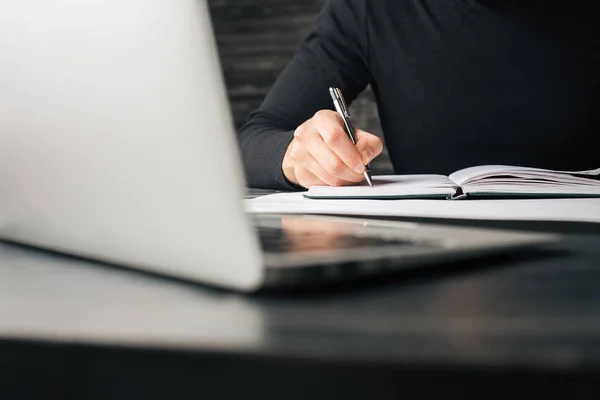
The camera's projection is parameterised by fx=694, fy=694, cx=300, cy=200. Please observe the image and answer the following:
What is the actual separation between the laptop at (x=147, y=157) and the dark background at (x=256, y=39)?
180 cm

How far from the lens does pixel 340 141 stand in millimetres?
945

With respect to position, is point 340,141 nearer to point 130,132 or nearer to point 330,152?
point 330,152

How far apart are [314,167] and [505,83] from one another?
0.66 metres

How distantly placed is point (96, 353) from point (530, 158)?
138 cm

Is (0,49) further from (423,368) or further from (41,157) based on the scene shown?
(423,368)

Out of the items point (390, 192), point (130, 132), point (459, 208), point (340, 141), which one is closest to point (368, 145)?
point (340, 141)

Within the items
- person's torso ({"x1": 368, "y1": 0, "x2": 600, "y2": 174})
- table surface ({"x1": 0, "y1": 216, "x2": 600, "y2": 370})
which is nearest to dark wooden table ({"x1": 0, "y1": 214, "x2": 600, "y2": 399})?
table surface ({"x1": 0, "y1": 216, "x2": 600, "y2": 370})

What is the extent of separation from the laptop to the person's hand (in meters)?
0.53

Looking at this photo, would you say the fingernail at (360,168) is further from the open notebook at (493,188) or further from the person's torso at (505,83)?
the person's torso at (505,83)

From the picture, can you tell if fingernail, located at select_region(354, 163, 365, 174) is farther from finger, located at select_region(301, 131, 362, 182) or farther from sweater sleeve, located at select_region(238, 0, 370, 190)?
sweater sleeve, located at select_region(238, 0, 370, 190)

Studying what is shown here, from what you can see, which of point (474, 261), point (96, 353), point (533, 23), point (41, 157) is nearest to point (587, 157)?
point (533, 23)

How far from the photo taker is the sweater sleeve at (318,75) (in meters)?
1.51

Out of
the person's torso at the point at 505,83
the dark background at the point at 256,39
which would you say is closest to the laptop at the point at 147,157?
the person's torso at the point at 505,83

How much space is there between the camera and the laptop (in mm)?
263
